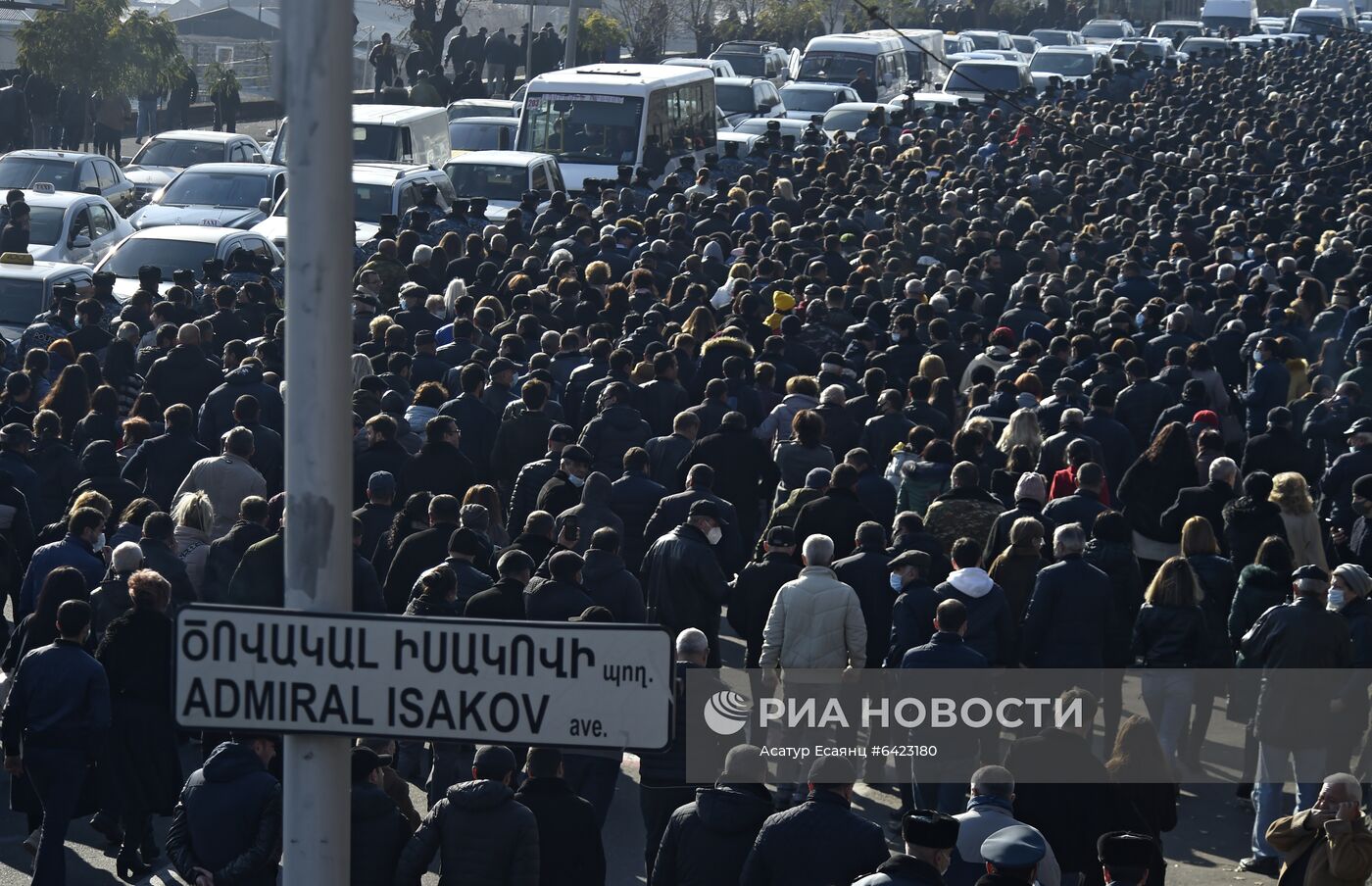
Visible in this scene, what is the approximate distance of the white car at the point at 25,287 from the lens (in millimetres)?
18078

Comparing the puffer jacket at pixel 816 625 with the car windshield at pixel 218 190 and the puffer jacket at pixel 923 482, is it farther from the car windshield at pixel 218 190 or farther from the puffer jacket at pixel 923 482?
the car windshield at pixel 218 190

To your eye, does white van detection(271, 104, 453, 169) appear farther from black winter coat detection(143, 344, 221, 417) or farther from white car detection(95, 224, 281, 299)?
black winter coat detection(143, 344, 221, 417)

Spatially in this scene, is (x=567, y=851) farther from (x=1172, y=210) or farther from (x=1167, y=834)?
(x=1172, y=210)

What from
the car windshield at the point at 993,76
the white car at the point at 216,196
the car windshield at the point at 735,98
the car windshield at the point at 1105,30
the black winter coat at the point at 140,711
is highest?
the car windshield at the point at 1105,30

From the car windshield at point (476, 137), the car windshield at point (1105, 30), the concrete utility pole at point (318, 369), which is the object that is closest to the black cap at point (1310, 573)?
the concrete utility pole at point (318, 369)

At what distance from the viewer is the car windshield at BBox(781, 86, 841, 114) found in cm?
3900

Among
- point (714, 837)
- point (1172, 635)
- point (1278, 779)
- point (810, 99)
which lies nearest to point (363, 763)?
point (714, 837)

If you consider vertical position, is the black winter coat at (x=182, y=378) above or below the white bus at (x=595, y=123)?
below

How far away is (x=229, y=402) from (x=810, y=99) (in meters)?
27.2

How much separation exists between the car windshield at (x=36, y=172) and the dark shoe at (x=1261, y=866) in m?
20.2

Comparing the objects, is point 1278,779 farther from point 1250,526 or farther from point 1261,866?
point 1250,526

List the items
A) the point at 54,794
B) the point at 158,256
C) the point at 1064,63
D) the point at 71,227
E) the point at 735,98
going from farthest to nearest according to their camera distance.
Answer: the point at 1064,63
the point at 735,98
the point at 71,227
the point at 158,256
the point at 54,794

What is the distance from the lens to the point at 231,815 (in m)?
7.50

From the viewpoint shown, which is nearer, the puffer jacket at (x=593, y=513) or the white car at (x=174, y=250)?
the puffer jacket at (x=593, y=513)
